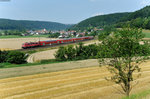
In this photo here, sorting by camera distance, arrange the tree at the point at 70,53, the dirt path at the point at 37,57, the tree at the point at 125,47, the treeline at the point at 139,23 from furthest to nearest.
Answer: the dirt path at the point at 37,57 → the tree at the point at 70,53 → the treeline at the point at 139,23 → the tree at the point at 125,47

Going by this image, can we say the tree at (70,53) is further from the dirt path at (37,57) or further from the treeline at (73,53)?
the dirt path at (37,57)

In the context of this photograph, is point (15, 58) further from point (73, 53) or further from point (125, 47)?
point (125, 47)

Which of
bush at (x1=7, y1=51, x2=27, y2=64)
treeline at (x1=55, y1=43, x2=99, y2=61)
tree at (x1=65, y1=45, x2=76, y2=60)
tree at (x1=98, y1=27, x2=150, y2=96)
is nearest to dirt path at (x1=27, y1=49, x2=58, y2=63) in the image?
bush at (x1=7, y1=51, x2=27, y2=64)

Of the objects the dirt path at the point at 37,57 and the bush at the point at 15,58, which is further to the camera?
the dirt path at the point at 37,57

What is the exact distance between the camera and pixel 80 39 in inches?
3543

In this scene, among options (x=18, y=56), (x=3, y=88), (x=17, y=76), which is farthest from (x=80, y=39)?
(x=3, y=88)

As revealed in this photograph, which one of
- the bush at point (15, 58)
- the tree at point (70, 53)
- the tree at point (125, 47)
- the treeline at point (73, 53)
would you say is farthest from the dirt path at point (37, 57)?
the tree at point (125, 47)

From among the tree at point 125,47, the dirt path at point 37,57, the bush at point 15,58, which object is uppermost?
the tree at point 125,47

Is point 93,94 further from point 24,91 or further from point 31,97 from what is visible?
point 24,91

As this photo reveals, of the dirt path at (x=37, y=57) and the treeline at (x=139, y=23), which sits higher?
the treeline at (x=139, y=23)

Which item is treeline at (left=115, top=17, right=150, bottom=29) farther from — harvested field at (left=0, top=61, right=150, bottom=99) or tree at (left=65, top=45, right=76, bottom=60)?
tree at (left=65, top=45, right=76, bottom=60)

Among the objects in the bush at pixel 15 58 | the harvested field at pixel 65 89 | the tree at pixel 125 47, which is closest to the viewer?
the tree at pixel 125 47

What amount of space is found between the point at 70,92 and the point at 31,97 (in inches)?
168

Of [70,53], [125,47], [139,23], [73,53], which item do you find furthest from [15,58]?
[139,23]
